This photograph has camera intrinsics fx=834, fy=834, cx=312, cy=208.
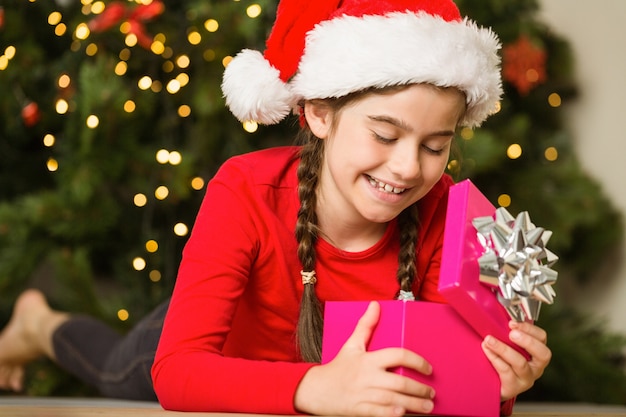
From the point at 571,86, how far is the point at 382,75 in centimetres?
156

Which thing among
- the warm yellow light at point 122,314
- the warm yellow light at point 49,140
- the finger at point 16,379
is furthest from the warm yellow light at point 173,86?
the finger at point 16,379

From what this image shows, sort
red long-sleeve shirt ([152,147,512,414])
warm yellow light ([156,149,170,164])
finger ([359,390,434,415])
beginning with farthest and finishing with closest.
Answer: warm yellow light ([156,149,170,164])
red long-sleeve shirt ([152,147,512,414])
finger ([359,390,434,415])

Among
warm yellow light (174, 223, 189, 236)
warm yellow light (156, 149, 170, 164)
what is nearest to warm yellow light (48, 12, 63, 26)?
warm yellow light (156, 149, 170, 164)

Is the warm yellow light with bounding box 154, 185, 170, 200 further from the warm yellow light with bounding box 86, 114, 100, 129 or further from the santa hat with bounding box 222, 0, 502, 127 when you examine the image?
the santa hat with bounding box 222, 0, 502, 127

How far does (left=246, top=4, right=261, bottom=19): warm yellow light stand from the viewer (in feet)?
6.44

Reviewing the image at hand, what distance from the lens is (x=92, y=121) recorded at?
6.47ft

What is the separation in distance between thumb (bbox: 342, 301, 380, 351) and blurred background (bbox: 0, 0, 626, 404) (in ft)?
3.69

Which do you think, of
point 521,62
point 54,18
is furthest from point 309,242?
point 54,18

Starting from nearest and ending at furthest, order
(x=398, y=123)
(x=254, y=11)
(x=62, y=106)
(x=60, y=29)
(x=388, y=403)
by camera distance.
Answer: (x=388, y=403) < (x=398, y=123) < (x=254, y=11) < (x=62, y=106) < (x=60, y=29)

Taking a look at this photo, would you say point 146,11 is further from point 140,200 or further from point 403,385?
point 403,385

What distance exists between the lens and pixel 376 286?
50.0 inches

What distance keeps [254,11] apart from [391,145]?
0.99 meters

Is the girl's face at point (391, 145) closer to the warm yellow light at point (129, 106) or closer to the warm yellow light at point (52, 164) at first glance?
the warm yellow light at point (129, 106)

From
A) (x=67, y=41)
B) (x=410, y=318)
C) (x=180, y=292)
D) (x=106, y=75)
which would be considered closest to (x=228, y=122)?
(x=106, y=75)
